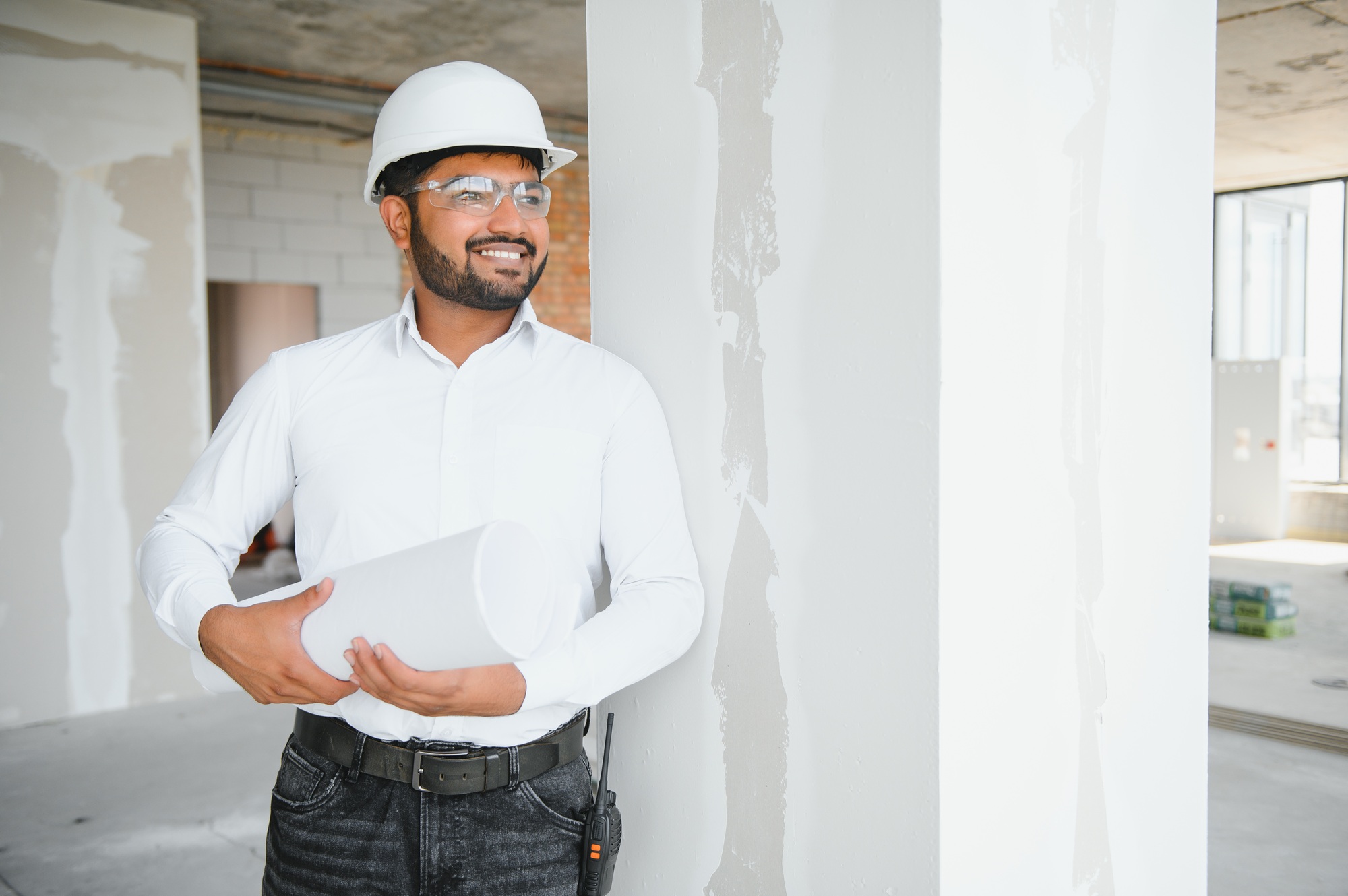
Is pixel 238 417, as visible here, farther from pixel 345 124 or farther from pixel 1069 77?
pixel 345 124

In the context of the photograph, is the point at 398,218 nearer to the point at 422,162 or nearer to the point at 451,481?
the point at 422,162

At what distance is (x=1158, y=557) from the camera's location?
1.35 metres

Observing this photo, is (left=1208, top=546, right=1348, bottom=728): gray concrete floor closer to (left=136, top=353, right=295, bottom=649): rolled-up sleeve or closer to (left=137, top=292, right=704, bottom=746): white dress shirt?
(left=137, top=292, right=704, bottom=746): white dress shirt

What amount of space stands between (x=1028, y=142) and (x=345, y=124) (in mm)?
6183

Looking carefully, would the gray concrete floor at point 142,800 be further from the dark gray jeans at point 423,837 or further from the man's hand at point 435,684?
the man's hand at point 435,684

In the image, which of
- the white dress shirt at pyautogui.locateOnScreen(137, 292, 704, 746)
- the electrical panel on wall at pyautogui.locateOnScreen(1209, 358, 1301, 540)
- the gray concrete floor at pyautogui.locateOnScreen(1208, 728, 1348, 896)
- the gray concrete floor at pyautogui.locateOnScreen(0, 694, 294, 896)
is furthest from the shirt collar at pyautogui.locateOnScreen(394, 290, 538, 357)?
the electrical panel on wall at pyautogui.locateOnScreen(1209, 358, 1301, 540)

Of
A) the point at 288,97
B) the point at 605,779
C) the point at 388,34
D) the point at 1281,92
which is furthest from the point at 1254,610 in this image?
the point at 288,97

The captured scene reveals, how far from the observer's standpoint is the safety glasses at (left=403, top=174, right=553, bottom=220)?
52.1 inches

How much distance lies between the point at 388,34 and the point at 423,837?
4658mm

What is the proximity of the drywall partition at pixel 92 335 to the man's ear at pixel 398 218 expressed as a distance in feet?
11.3

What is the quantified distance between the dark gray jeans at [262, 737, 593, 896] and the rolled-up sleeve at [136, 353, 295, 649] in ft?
0.98

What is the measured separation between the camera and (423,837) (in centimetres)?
124

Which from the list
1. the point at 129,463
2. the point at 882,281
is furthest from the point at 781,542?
the point at 129,463

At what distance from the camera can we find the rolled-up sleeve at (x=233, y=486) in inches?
51.0
